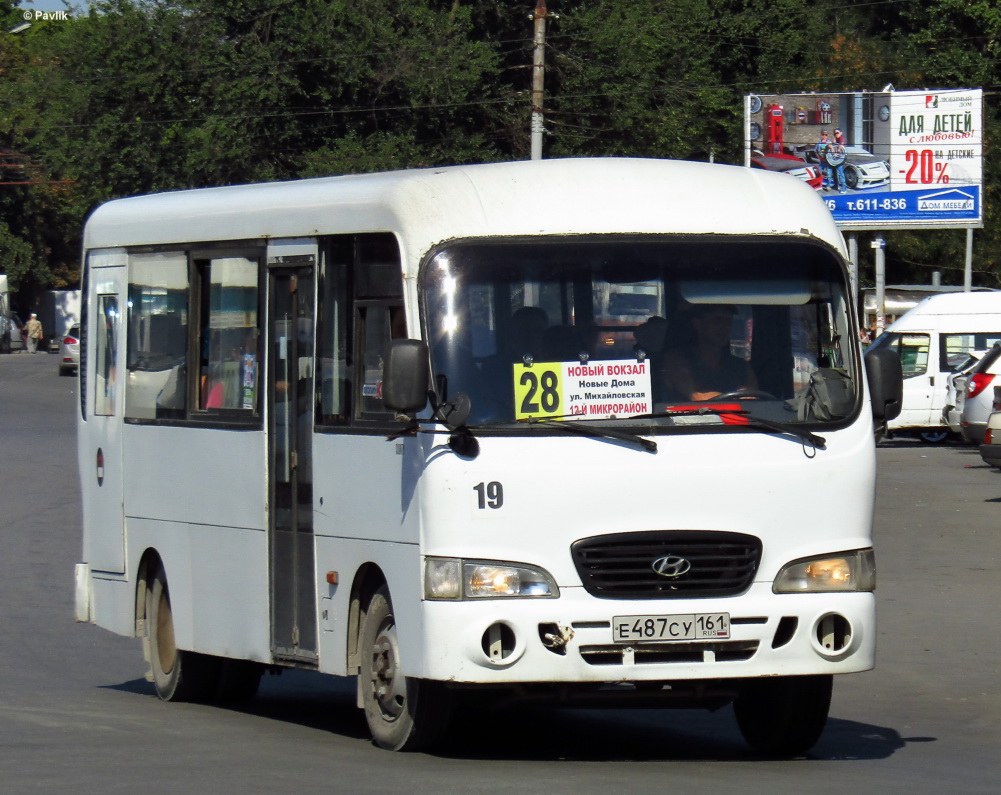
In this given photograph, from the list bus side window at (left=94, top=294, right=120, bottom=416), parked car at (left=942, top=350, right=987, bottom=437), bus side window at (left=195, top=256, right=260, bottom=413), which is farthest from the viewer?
parked car at (left=942, top=350, right=987, bottom=437)

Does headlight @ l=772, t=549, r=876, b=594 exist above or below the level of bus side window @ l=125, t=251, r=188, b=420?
below

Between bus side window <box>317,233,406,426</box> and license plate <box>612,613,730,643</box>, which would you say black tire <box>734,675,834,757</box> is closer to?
license plate <box>612,613,730,643</box>

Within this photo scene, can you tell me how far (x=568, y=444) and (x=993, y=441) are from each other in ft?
60.2

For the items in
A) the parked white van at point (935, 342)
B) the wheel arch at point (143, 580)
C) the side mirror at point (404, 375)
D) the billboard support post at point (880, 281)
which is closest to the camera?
the side mirror at point (404, 375)

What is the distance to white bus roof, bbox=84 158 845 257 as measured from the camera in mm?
7926

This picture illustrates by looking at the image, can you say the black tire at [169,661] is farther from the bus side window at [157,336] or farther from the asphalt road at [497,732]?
the bus side window at [157,336]

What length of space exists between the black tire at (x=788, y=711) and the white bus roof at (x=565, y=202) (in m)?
1.82

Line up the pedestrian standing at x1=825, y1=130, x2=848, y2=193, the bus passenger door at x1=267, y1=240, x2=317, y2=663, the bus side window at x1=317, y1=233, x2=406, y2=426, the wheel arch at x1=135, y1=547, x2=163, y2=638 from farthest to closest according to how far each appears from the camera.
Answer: the pedestrian standing at x1=825, y1=130, x2=848, y2=193
the wheel arch at x1=135, y1=547, x2=163, y2=638
the bus passenger door at x1=267, y1=240, x2=317, y2=663
the bus side window at x1=317, y1=233, x2=406, y2=426

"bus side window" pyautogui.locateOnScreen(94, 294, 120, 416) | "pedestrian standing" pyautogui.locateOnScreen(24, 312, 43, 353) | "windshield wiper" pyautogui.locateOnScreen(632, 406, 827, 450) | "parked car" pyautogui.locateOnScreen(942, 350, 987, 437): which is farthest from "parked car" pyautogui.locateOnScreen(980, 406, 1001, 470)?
"pedestrian standing" pyautogui.locateOnScreen(24, 312, 43, 353)

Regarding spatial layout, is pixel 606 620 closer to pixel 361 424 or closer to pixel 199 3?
pixel 361 424

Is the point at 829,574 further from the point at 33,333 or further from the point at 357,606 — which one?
the point at 33,333

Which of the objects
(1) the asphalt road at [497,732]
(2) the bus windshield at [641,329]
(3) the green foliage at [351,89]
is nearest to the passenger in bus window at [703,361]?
(2) the bus windshield at [641,329]

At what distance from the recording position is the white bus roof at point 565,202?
312 inches

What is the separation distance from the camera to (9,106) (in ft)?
236
